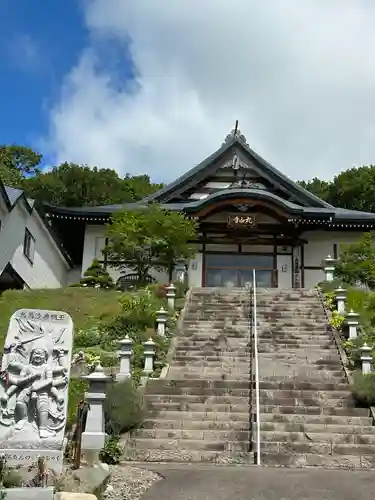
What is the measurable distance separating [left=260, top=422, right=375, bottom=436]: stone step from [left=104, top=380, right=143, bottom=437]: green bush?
2328 millimetres

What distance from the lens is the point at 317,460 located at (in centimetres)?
943

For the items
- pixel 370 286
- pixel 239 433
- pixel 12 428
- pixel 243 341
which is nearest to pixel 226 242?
pixel 370 286

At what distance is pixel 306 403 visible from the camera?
37.0 feet

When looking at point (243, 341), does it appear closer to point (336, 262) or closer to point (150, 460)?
point (150, 460)

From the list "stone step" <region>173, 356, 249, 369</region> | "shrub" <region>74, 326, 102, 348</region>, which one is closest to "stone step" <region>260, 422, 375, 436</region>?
"stone step" <region>173, 356, 249, 369</region>

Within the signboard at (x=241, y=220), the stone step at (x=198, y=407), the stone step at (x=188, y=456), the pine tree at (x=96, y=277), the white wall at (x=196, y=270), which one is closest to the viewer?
the stone step at (x=188, y=456)

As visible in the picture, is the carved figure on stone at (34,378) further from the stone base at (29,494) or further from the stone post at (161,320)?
the stone post at (161,320)

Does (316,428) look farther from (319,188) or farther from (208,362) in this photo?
(319,188)

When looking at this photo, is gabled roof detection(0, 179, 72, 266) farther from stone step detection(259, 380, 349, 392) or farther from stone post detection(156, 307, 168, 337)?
stone step detection(259, 380, 349, 392)

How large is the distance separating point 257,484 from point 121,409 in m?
3.17

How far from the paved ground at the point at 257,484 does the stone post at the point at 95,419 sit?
0.91 m

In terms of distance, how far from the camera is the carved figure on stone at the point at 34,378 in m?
7.14

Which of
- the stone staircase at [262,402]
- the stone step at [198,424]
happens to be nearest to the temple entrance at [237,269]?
the stone staircase at [262,402]

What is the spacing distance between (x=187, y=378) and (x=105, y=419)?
3.18m
